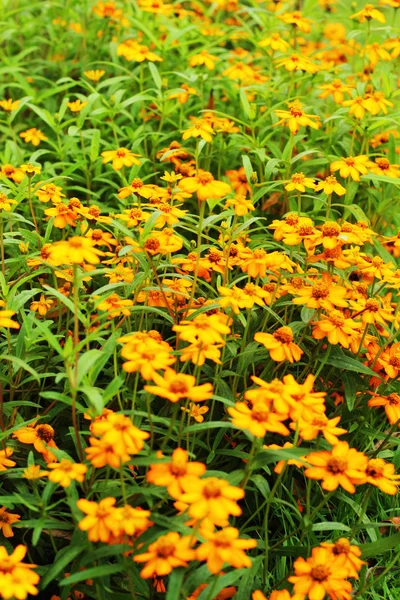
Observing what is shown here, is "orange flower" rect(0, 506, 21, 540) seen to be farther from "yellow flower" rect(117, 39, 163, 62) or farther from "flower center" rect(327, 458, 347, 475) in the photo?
"yellow flower" rect(117, 39, 163, 62)

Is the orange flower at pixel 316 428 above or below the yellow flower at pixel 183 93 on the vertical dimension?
below

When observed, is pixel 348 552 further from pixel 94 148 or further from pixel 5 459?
pixel 94 148

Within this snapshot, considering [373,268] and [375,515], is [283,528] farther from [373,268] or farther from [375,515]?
[373,268]

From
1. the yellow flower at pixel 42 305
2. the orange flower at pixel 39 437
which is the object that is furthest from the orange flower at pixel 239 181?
the orange flower at pixel 39 437

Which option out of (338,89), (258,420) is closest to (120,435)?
(258,420)

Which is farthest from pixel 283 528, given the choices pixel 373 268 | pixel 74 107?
pixel 74 107

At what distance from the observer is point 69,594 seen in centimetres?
164

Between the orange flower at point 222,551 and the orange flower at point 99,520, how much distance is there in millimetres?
161

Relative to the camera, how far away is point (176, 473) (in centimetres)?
135

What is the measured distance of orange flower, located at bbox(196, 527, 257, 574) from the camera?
4.13ft

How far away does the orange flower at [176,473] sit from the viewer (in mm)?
1331

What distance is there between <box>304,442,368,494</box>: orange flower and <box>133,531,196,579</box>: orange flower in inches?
10.8

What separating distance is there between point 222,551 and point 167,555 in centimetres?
11

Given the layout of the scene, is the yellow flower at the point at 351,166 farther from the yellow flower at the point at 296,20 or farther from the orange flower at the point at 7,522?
the orange flower at the point at 7,522
